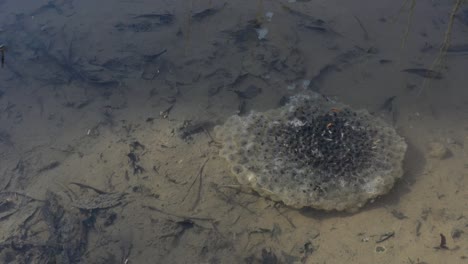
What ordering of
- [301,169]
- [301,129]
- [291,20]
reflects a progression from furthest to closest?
1. [291,20]
2. [301,129]
3. [301,169]

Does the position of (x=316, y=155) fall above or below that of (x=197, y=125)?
above

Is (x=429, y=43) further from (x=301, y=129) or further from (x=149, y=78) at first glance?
(x=149, y=78)

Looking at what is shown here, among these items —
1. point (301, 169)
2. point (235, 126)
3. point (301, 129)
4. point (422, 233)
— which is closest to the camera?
point (422, 233)

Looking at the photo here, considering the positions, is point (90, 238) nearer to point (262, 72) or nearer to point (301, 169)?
point (301, 169)

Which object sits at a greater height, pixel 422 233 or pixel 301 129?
pixel 301 129

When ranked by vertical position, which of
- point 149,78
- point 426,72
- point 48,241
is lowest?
point 48,241

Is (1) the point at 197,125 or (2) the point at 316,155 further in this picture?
(1) the point at 197,125

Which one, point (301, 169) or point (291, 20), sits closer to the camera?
point (301, 169)

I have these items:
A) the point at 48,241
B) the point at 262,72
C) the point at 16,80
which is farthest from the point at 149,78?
the point at 48,241
